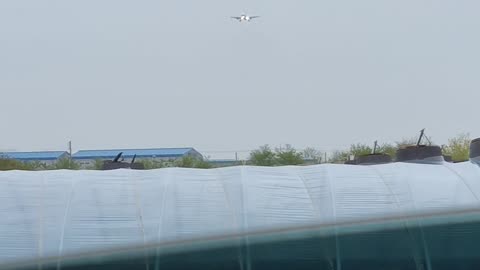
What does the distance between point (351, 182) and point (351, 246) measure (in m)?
3.26

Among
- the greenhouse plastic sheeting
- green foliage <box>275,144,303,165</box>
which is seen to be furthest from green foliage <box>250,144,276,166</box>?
the greenhouse plastic sheeting

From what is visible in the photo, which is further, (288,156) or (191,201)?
(288,156)

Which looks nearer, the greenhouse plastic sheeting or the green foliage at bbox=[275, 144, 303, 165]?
the greenhouse plastic sheeting

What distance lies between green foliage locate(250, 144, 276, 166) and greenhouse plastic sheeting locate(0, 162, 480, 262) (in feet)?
91.1

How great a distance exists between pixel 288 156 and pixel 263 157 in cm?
122

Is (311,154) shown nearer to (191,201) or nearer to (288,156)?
(288,156)

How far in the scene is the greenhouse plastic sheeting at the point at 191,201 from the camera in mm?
10227

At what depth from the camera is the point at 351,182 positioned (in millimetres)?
11320

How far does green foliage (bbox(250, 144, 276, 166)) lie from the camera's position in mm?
39719

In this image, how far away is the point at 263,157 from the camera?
40.5 m

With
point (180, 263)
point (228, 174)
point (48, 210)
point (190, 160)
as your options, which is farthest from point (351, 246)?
point (190, 160)

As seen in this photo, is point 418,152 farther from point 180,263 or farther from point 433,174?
point 180,263

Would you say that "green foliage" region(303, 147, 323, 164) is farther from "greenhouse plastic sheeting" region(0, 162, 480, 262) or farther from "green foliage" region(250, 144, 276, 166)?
"greenhouse plastic sheeting" region(0, 162, 480, 262)

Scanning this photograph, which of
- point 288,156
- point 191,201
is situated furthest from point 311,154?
point 191,201
